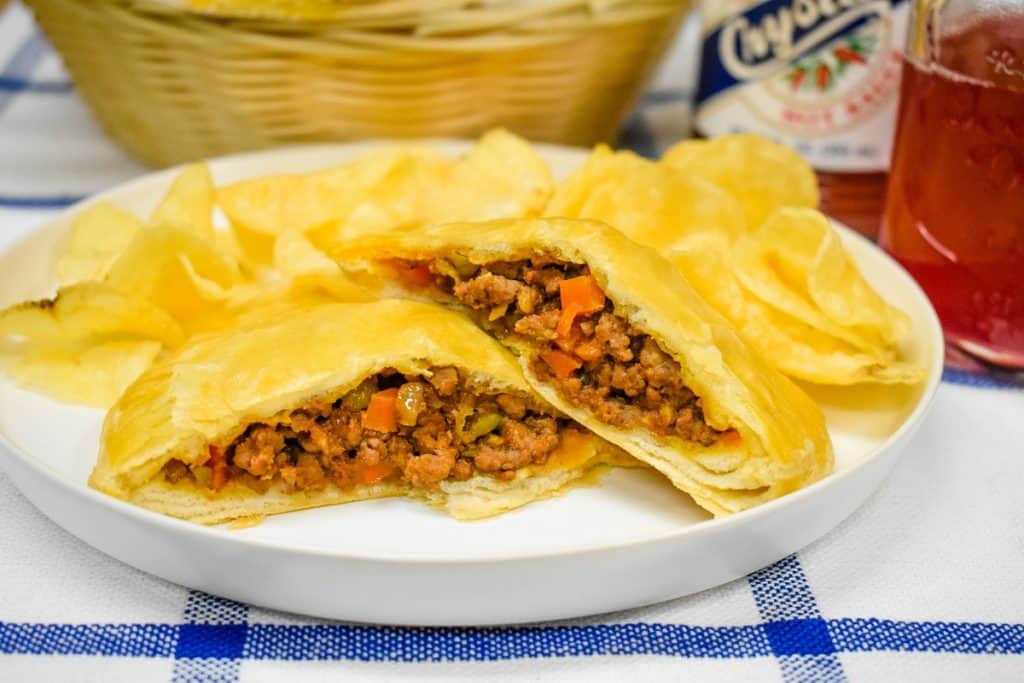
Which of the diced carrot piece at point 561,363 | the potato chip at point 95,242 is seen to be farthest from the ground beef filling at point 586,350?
the potato chip at point 95,242

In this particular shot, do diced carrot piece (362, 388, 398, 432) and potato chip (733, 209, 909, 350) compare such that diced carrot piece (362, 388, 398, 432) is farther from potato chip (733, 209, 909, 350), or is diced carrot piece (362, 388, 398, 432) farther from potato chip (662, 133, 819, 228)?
potato chip (662, 133, 819, 228)

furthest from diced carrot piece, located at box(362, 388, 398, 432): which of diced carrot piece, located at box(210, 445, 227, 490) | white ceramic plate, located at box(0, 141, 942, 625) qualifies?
diced carrot piece, located at box(210, 445, 227, 490)

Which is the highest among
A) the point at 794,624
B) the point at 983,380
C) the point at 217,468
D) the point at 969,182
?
the point at 969,182

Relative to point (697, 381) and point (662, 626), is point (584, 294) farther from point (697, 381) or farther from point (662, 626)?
point (662, 626)

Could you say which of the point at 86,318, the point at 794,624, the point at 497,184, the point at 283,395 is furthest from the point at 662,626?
the point at 86,318

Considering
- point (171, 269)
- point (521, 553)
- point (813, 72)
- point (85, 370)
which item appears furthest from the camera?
point (813, 72)

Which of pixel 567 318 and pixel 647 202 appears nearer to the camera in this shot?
pixel 567 318

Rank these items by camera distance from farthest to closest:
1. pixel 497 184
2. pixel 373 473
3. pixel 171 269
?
pixel 497 184 < pixel 171 269 < pixel 373 473
